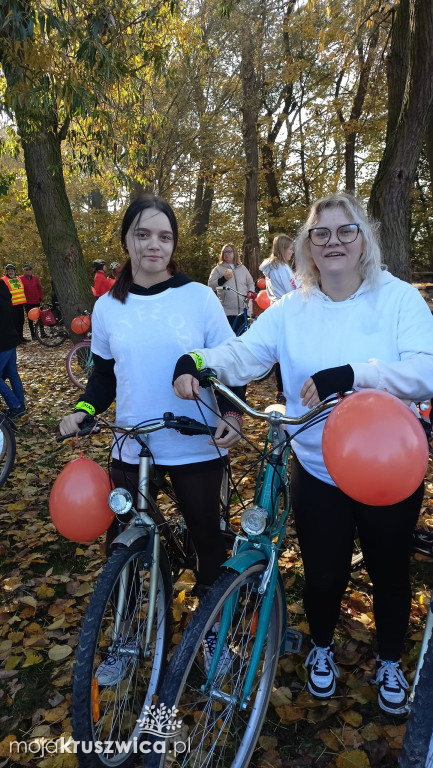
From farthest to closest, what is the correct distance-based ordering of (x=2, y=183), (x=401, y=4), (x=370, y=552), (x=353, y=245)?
(x=2, y=183), (x=401, y=4), (x=370, y=552), (x=353, y=245)

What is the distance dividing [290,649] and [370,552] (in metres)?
0.57

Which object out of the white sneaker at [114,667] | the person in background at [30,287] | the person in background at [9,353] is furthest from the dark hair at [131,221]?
the person in background at [30,287]

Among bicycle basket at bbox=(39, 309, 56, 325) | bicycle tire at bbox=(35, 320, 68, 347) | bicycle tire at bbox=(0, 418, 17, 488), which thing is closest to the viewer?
bicycle tire at bbox=(0, 418, 17, 488)

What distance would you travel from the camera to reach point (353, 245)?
78.7 inches

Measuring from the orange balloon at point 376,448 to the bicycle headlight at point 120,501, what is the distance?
2.69 feet

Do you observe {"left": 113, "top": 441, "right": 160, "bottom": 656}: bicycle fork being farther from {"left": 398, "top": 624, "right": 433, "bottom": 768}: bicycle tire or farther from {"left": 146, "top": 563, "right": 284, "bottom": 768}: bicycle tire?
{"left": 398, "top": 624, "right": 433, "bottom": 768}: bicycle tire

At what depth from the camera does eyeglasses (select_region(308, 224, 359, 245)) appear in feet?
6.51

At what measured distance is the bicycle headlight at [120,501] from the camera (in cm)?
197

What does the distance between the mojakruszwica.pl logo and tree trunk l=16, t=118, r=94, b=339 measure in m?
7.71

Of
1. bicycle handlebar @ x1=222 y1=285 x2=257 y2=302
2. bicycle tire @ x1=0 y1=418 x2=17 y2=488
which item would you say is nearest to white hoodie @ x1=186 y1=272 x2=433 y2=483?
bicycle tire @ x1=0 y1=418 x2=17 y2=488

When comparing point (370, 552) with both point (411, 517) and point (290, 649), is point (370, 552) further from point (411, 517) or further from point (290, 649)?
point (290, 649)

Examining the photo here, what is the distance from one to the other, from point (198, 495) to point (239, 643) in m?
0.60

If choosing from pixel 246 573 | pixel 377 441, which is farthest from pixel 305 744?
pixel 377 441

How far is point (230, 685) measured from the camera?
1930 mm
